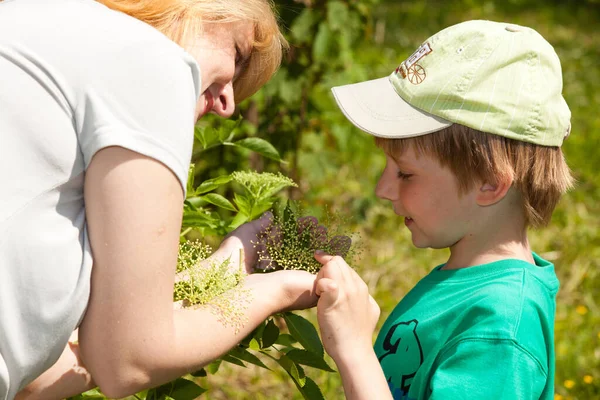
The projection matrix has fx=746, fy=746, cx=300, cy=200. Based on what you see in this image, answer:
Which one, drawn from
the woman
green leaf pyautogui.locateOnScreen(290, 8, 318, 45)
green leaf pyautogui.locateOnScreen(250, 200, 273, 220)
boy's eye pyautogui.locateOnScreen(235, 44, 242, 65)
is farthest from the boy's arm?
green leaf pyautogui.locateOnScreen(290, 8, 318, 45)

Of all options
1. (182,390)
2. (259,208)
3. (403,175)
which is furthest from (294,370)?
(403,175)

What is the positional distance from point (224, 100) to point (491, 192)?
2.00ft

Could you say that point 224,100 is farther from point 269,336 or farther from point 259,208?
point 269,336

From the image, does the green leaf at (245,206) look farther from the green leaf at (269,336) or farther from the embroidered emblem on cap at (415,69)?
the embroidered emblem on cap at (415,69)

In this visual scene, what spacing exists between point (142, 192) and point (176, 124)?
0.41 ft

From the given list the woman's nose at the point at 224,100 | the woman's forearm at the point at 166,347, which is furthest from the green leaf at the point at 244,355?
the woman's nose at the point at 224,100

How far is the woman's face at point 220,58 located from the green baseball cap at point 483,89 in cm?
33

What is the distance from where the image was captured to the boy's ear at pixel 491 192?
1.60m

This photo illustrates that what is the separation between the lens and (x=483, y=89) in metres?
1.56

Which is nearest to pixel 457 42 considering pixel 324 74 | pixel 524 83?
pixel 524 83

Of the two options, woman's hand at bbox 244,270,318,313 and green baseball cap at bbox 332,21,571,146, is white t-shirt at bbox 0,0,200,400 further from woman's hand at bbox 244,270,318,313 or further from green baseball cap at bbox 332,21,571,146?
green baseball cap at bbox 332,21,571,146

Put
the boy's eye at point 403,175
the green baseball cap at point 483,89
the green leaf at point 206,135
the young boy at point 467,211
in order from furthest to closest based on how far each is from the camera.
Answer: the green leaf at point 206,135, the boy's eye at point 403,175, the green baseball cap at point 483,89, the young boy at point 467,211

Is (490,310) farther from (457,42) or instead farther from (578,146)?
(578,146)

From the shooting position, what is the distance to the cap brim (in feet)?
5.26
